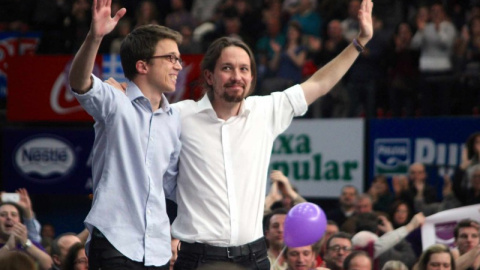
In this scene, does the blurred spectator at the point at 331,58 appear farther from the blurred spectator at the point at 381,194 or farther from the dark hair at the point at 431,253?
the dark hair at the point at 431,253

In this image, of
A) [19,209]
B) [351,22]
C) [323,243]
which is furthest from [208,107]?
[351,22]

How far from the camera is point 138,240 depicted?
179 inches

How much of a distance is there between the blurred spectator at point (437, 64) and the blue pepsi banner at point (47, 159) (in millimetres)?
4850

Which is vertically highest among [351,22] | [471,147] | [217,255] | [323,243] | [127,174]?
[351,22]

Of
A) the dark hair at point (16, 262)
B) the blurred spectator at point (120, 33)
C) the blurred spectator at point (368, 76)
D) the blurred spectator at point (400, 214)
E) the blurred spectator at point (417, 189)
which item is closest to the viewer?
the dark hair at point (16, 262)

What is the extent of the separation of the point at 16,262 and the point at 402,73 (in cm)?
1044

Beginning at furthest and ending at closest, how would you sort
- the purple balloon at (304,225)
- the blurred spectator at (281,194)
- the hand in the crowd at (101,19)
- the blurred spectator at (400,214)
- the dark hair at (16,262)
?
the blurred spectator at (400,214), the blurred spectator at (281,194), the purple balloon at (304,225), the hand in the crowd at (101,19), the dark hair at (16,262)

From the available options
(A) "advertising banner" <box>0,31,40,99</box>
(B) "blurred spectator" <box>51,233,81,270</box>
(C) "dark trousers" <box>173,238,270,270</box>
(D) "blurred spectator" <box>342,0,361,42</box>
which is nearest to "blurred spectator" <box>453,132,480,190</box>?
(D) "blurred spectator" <box>342,0,361,42</box>

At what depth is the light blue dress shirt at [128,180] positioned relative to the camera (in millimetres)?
4520

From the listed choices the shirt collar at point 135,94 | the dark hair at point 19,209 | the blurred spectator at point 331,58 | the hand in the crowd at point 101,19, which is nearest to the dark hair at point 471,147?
the blurred spectator at point 331,58

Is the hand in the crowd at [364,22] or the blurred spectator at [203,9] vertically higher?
the blurred spectator at [203,9]

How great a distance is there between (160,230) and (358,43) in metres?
1.59

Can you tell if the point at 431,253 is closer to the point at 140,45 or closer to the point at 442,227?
the point at 442,227

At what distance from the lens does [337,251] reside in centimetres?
854
